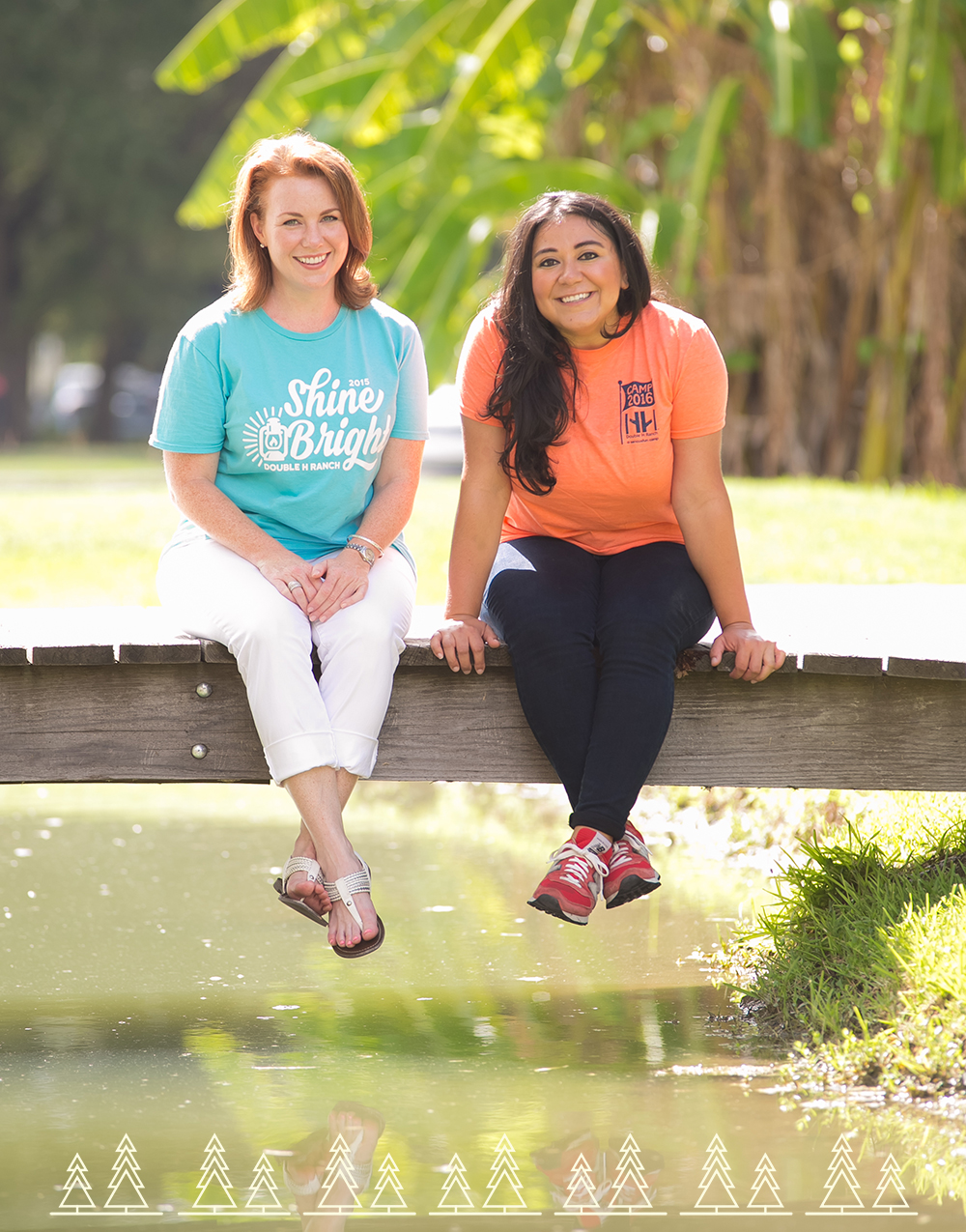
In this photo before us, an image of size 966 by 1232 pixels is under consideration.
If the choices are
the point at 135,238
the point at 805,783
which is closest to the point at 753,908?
the point at 805,783

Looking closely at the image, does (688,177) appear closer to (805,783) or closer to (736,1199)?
(805,783)

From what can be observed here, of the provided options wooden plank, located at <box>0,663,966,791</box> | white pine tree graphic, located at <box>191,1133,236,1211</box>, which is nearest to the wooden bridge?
wooden plank, located at <box>0,663,966,791</box>

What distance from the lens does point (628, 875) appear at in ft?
11.8

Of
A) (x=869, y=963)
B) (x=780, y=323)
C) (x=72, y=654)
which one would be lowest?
(x=869, y=963)

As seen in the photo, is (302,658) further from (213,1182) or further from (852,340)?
(852,340)

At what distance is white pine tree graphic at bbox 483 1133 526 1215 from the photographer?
291 centimetres

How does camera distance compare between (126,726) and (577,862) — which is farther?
(126,726)

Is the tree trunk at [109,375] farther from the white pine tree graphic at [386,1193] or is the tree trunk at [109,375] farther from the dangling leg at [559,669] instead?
the white pine tree graphic at [386,1193]

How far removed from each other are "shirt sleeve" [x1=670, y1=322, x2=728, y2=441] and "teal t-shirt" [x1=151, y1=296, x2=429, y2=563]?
2.10 feet

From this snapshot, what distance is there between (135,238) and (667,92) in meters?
20.1

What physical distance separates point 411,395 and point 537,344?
13.6 inches

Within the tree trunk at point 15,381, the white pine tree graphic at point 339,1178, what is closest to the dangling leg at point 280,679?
the white pine tree graphic at point 339,1178

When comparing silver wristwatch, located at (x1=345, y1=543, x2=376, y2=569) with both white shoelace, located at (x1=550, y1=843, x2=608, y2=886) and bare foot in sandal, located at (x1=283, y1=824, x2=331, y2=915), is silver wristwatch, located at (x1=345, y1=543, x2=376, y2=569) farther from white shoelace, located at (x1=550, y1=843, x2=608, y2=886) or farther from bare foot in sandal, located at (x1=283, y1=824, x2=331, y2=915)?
white shoelace, located at (x1=550, y1=843, x2=608, y2=886)

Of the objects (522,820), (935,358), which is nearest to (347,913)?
(522,820)
